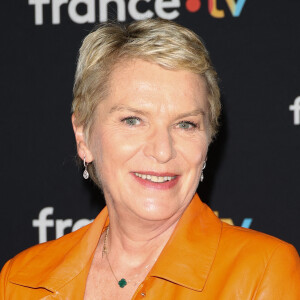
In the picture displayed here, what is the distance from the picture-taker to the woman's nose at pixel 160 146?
63.7 inches

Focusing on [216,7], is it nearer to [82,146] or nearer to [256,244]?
[82,146]

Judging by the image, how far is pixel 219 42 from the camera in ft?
8.57

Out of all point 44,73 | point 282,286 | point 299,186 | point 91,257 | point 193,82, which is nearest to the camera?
point 282,286

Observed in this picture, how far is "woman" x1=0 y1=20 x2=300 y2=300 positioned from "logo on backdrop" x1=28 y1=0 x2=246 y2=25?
2.75ft

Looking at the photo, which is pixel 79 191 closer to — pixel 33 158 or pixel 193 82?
pixel 33 158

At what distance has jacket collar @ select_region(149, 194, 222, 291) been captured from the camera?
5.46 ft

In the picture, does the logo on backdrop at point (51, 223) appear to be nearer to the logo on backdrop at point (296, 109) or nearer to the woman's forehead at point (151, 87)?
the logo on backdrop at point (296, 109)

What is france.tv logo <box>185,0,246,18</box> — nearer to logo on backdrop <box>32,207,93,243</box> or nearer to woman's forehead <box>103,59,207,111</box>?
woman's forehead <box>103,59,207,111</box>

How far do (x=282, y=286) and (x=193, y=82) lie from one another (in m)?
0.64

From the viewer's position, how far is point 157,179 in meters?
→ 1.71

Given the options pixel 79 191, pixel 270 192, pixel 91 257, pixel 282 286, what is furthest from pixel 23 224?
pixel 282 286

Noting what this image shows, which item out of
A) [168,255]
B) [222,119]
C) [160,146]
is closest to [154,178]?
[160,146]

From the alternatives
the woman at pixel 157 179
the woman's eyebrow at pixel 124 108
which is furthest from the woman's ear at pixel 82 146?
the woman's eyebrow at pixel 124 108

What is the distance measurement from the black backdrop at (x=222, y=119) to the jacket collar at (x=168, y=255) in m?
0.73
